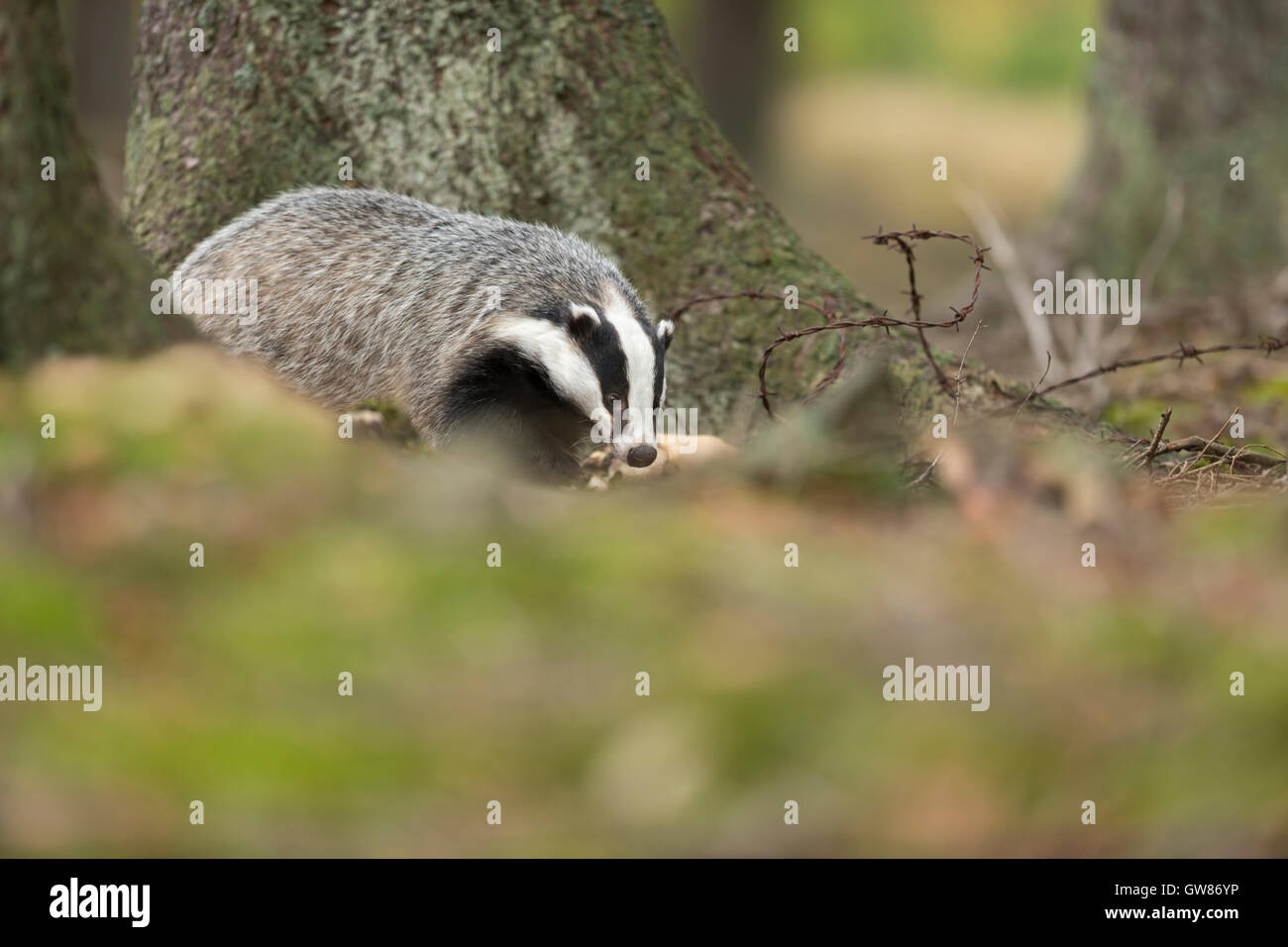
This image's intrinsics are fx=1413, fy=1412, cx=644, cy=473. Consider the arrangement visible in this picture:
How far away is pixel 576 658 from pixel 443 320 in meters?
3.13

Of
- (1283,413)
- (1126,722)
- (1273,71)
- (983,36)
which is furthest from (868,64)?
(1126,722)

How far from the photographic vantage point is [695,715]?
2.63m

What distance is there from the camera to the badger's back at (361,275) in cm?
574

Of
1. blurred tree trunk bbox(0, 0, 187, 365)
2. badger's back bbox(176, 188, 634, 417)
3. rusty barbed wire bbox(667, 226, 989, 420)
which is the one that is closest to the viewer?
blurred tree trunk bbox(0, 0, 187, 365)

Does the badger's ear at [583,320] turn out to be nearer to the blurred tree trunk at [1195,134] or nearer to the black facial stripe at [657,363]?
the black facial stripe at [657,363]

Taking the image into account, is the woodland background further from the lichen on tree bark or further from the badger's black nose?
the badger's black nose

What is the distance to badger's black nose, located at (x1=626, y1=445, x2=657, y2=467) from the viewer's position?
17.0ft

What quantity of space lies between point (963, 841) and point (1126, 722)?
43 centimetres

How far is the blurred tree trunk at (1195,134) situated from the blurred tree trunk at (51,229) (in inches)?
271

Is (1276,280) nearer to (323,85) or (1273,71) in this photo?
(1273,71)

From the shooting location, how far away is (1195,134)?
30.0 feet

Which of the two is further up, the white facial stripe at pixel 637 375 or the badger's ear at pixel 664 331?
the badger's ear at pixel 664 331

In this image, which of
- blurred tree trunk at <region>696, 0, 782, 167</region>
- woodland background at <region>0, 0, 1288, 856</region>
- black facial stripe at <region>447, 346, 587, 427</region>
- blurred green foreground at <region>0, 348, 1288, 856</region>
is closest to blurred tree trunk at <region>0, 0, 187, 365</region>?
woodland background at <region>0, 0, 1288, 856</region>

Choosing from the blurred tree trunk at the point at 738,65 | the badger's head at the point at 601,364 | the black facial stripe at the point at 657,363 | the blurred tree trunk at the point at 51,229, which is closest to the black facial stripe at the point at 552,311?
the badger's head at the point at 601,364
